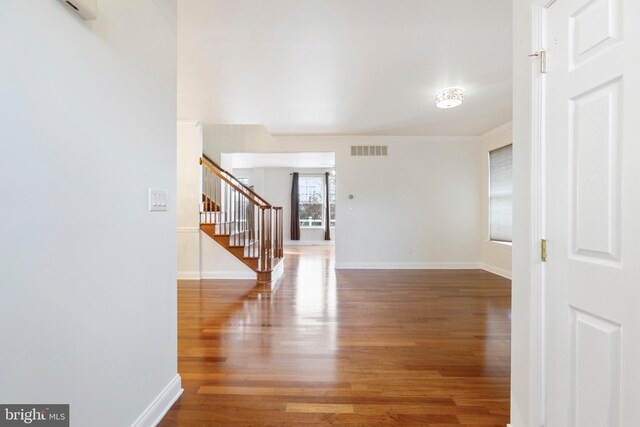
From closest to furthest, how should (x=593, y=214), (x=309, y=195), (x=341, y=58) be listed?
1. (x=593, y=214)
2. (x=341, y=58)
3. (x=309, y=195)

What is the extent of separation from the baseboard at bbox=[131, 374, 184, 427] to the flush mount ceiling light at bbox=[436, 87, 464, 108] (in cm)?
391

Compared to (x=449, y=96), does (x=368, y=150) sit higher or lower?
lower

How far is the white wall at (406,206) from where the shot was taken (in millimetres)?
6008

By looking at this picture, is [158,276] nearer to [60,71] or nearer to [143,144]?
[143,144]

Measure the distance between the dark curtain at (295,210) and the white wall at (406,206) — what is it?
4339 millimetres

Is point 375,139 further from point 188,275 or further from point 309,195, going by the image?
point 309,195

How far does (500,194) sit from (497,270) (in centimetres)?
140

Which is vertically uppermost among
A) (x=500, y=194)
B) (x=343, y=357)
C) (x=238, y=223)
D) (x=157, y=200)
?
(x=500, y=194)

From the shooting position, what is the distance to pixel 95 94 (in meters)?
1.21

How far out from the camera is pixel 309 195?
35.1 ft

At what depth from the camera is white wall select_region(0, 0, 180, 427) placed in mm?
898

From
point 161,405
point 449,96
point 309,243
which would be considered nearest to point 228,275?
point 161,405

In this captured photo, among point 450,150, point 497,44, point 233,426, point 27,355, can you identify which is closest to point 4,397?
point 27,355

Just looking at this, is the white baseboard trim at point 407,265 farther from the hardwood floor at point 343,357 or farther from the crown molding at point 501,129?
the crown molding at point 501,129
